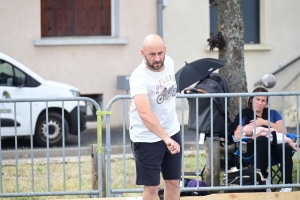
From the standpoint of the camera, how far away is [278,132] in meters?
8.02

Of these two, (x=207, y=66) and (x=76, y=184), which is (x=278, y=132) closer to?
(x=207, y=66)

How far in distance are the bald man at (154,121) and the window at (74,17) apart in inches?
399

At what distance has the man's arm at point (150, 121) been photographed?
576cm

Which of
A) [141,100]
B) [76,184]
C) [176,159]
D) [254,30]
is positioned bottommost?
[76,184]

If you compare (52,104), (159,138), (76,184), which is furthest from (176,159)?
(52,104)

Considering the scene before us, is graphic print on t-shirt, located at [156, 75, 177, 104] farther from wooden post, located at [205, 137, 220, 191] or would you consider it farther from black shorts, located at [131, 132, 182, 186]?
wooden post, located at [205, 137, 220, 191]

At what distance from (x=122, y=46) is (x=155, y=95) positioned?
10.1 meters

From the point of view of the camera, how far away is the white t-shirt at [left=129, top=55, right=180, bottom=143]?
19.5 ft

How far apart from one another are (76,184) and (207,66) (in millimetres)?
2221

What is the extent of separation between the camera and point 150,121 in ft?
19.0

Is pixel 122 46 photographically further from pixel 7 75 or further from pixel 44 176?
pixel 44 176

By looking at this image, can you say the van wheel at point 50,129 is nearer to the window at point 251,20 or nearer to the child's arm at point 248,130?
the child's arm at point 248,130

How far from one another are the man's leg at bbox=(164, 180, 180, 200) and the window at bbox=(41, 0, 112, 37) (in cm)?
1013

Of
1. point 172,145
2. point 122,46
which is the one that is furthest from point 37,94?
point 172,145
